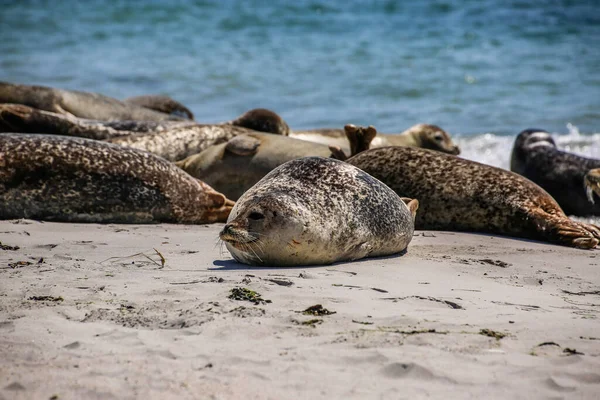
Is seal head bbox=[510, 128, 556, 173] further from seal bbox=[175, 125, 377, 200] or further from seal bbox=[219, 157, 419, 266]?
seal bbox=[219, 157, 419, 266]

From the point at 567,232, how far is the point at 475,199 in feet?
2.47

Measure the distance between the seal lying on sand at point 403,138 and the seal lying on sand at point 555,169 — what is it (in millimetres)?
1002

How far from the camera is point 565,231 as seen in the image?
6.22m

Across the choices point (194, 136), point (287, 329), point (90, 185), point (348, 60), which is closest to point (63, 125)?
point (194, 136)

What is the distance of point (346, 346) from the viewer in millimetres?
3234

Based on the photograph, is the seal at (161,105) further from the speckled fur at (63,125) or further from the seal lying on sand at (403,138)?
the seal lying on sand at (403,138)

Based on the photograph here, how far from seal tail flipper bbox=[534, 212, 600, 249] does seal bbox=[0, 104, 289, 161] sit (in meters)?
3.80

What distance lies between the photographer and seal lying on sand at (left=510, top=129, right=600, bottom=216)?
834 cm

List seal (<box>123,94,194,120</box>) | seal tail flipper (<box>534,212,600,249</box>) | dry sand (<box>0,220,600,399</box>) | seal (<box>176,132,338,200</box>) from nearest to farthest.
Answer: dry sand (<box>0,220,600,399</box>) < seal tail flipper (<box>534,212,600,249</box>) < seal (<box>176,132,338,200</box>) < seal (<box>123,94,194,120</box>)

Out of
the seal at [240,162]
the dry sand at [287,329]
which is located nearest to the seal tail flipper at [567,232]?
the dry sand at [287,329]

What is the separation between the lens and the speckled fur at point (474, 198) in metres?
6.36

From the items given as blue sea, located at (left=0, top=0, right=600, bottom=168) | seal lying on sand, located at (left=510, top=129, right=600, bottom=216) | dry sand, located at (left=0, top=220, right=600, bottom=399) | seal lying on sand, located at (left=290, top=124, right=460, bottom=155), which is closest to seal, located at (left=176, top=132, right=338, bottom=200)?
seal lying on sand, located at (left=290, top=124, right=460, bottom=155)

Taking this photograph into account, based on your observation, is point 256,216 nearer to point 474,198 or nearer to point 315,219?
point 315,219

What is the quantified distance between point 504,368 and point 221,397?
1.00 metres
